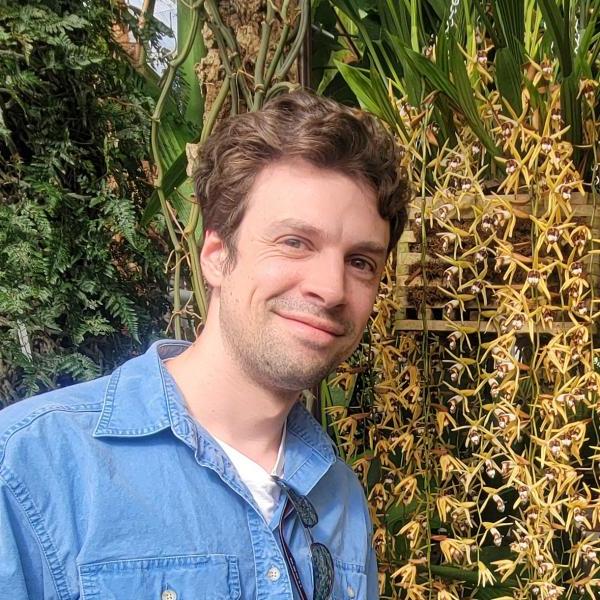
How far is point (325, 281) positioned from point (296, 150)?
137mm

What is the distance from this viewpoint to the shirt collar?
0.67 meters

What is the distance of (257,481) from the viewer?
73 cm

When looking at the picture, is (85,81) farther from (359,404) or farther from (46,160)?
(359,404)

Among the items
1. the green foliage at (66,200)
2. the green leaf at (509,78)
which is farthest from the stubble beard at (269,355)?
the green leaf at (509,78)

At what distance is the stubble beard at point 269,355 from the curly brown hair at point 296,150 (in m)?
0.07

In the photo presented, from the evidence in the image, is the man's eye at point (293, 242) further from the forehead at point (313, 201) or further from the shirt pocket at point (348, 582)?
the shirt pocket at point (348, 582)

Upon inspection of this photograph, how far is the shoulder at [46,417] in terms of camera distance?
0.60 metres

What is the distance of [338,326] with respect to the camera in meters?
0.70

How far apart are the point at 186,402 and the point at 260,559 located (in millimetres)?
162

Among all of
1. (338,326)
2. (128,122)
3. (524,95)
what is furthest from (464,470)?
(128,122)

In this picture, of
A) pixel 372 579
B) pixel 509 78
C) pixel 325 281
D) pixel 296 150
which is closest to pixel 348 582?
pixel 372 579

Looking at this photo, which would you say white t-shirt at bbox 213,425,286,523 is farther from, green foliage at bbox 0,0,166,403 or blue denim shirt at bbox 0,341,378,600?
green foliage at bbox 0,0,166,403

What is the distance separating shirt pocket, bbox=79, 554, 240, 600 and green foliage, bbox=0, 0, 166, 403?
1.02ft

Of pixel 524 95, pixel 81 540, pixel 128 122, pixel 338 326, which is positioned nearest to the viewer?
pixel 81 540
